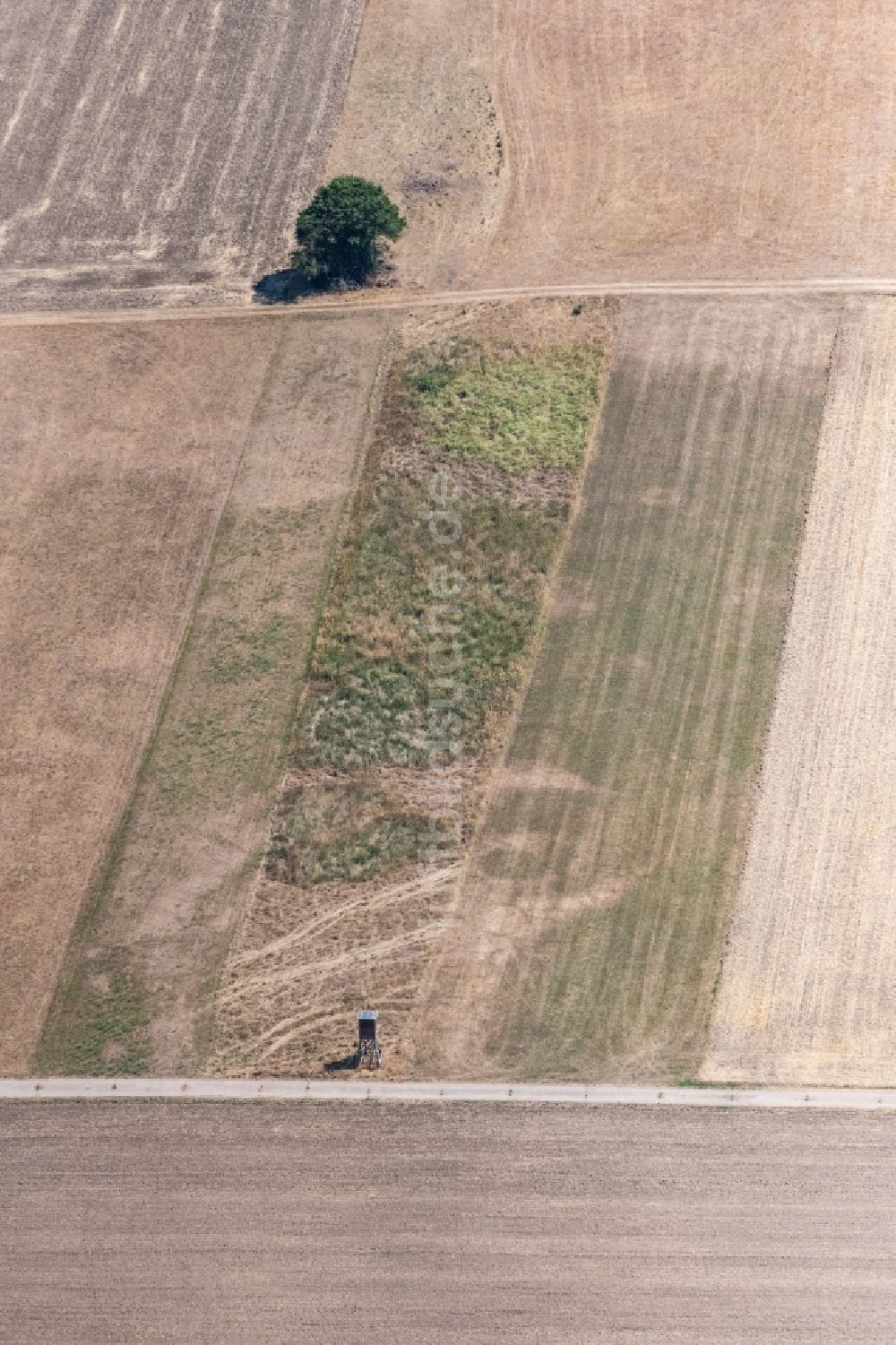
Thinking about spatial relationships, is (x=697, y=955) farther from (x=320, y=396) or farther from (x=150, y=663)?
(x=320, y=396)

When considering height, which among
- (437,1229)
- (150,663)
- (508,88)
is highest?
(508,88)

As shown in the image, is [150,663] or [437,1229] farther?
[150,663]

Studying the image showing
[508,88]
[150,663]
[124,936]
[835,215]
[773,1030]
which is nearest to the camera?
[773,1030]

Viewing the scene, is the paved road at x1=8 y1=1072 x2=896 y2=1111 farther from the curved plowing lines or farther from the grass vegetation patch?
the grass vegetation patch

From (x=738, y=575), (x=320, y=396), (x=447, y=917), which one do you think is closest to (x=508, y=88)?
(x=320, y=396)

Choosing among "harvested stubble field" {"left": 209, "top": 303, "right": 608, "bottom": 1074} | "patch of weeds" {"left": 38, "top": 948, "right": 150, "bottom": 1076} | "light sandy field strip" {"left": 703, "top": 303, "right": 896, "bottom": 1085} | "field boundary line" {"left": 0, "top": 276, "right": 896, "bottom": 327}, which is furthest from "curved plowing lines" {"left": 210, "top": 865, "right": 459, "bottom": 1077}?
"field boundary line" {"left": 0, "top": 276, "right": 896, "bottom": 327}

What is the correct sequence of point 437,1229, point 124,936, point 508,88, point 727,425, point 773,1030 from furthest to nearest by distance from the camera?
point 508,88 < point 727,425 < point 124,936 < point 773,1030 < point 437,1229

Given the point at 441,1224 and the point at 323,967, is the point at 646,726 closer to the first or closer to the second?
the point at 323,967

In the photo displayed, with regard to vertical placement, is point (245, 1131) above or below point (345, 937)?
below
